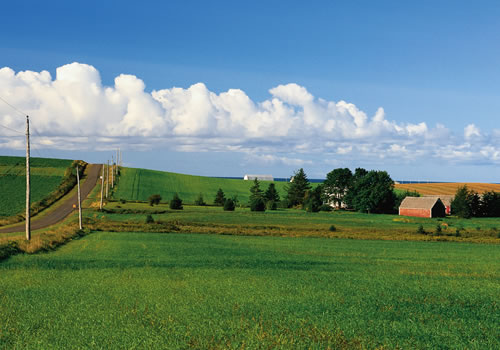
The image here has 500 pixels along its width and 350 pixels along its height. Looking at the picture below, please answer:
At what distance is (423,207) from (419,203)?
2.13 metres

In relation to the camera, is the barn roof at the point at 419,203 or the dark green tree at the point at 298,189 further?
the dark green tree at the point at 298,189

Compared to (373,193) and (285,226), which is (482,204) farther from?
(285,226)

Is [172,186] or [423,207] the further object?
[172,186]

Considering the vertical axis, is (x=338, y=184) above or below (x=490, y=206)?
above

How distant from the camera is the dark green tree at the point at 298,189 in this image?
480 ft

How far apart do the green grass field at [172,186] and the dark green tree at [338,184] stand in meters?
25.8

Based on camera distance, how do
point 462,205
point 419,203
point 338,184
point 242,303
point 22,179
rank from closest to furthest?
point 242,303, point 462,205, point 419,203, point 22,179, point 338,184

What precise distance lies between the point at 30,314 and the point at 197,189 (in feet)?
450

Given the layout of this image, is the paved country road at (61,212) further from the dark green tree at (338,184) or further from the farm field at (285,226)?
the dark green tree at (338,184)

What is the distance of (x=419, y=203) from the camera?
116 m

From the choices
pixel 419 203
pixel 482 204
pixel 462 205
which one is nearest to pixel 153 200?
pixel 419 203

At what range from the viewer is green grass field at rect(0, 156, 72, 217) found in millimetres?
97350

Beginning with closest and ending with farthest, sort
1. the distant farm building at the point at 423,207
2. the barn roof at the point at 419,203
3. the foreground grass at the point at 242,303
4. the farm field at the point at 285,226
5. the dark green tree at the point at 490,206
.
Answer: the foreground grass at the point at 242,303 < the farm field at the point at 285,226 < the distant farm building at the point at 423,207 < the barn roof at the point at 419,203 < the dark green tree at the point at 490,206

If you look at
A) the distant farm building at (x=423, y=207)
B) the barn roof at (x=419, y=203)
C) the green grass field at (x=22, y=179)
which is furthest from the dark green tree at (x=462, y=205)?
the green grass field at (x=22, y=179)
